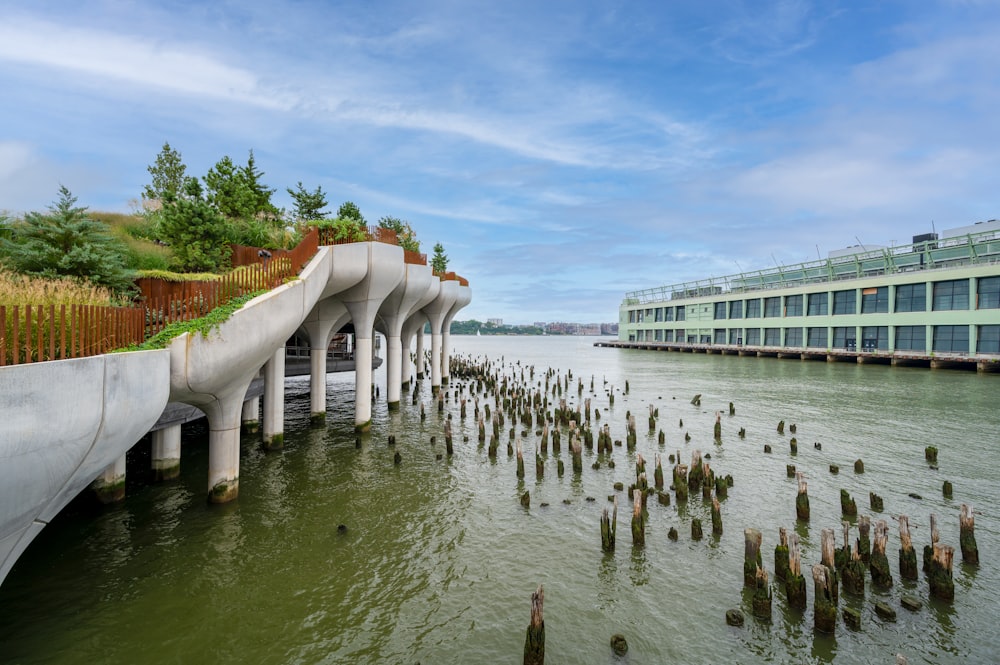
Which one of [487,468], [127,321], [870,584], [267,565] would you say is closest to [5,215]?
[127,321]

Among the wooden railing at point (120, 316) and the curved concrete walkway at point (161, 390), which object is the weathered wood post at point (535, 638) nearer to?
the curved concrete walkway at point (161, 390)

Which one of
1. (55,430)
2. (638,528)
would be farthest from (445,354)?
(55,430)

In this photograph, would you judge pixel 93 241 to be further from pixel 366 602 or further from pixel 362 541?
pixel 366 602

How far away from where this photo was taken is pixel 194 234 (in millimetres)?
25328

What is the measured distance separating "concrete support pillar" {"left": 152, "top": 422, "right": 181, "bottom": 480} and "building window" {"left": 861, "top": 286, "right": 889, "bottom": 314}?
3124 inches

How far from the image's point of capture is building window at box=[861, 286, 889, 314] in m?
64.5

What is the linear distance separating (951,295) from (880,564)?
2593 inches

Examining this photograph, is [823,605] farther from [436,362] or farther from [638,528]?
[436,362]

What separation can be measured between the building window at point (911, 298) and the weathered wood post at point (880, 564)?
66385 mm

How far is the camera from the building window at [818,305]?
73775 millimetres

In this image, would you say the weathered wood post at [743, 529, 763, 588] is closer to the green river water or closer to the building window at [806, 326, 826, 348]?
the green river water

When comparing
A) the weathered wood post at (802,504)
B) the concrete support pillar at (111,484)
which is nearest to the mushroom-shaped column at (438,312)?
the concrete support pillar at (111,484)

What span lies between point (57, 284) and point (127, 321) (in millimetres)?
5763

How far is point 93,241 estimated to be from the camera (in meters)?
17.8
